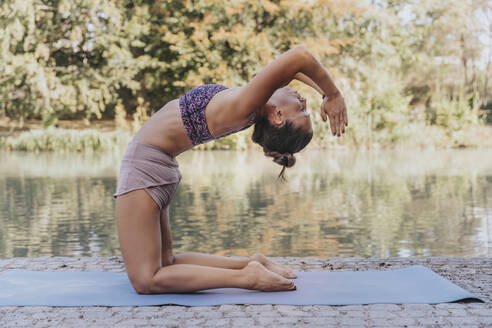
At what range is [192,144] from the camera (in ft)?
9.35

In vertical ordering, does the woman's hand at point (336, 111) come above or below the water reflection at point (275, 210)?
above

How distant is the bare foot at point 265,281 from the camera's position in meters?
2.74

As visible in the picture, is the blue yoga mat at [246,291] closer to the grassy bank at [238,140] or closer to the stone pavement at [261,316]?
the stone pavement at [261,316]

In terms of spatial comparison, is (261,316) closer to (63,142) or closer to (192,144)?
(192,144)

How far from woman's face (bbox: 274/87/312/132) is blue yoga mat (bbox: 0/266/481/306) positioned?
2.54 feet

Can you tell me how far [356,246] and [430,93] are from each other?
19.0 m

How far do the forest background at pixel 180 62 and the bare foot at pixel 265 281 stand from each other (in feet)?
41.6

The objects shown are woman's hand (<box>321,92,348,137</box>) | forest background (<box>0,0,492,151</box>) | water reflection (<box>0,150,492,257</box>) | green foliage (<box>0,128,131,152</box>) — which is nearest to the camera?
woman's hand (<box>321,92,348,137</box>)

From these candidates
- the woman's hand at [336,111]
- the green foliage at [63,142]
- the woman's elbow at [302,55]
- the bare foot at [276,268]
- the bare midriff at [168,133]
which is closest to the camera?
the woman's elbow at [302,55]

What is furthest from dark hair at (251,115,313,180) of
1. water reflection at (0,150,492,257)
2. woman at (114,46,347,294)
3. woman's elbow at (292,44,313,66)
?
water reflection at (0,150,492,257)

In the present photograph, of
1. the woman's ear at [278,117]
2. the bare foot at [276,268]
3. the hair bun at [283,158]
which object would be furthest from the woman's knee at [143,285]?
the woman's ear at [278,117]

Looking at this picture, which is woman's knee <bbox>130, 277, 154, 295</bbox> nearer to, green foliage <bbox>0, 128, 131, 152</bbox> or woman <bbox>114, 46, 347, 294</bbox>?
woman <bbox>114, 46, 347, 294</bbox>

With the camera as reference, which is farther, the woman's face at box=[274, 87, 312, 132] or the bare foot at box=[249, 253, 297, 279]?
the bare foot at box=[249, 253, 297, 279]

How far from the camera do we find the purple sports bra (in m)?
2.74
